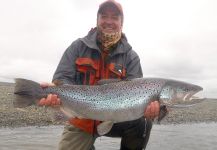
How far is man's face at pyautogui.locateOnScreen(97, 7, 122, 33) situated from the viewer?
274 inches

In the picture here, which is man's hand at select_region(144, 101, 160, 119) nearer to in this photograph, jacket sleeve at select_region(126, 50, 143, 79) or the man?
the man

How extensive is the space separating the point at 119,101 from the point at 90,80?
3.65 ft

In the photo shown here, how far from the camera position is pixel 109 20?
276 inches

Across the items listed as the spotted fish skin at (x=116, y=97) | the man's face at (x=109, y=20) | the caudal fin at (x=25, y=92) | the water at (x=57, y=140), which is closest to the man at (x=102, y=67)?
the man's face at (x=109, y=20)

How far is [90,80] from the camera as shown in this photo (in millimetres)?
→ 6793

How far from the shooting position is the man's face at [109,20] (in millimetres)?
6969

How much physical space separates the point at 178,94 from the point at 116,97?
110 cm

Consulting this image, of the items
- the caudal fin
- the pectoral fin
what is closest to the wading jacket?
the pectoral fin

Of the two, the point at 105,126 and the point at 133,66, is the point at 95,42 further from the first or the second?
the point at 105,126

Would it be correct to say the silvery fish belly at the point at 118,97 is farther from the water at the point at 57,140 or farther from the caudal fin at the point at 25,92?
the water at the point at 57,140

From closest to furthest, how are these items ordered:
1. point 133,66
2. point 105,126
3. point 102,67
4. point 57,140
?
1. point 105,126
2. point 102,67
3. point 133,66
4. point 57,140

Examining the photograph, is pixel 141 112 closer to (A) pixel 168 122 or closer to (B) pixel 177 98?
(B) pixel 177 98

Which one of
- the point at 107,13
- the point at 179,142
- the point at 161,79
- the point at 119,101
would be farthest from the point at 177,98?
the point at 179,142

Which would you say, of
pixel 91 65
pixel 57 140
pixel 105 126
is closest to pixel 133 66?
pixel 91 65
